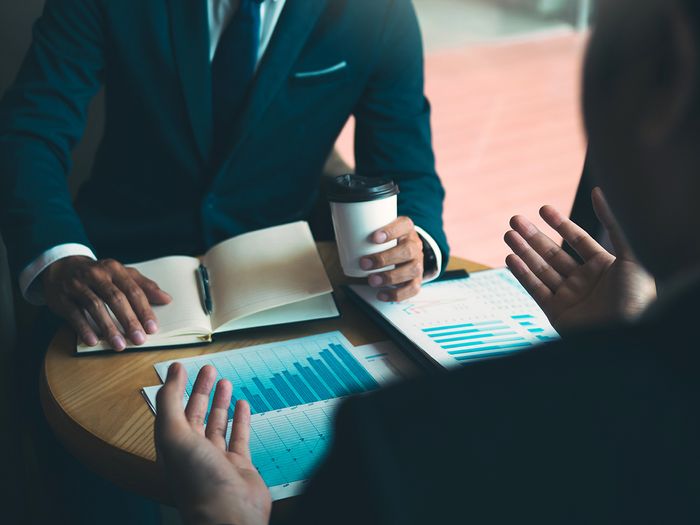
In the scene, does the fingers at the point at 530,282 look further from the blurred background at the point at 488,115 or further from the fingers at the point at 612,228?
the blurred background at the point at 488,115

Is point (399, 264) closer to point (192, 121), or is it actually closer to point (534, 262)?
point (534, 262)

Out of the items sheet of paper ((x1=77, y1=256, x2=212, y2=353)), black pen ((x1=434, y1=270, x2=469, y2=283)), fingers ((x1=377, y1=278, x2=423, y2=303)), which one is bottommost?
black pen ((x1=434, y1=270, x2=469, y2=283))

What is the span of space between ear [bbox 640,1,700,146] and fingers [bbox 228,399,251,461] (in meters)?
0.57

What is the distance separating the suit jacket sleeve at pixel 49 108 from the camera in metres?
1.50

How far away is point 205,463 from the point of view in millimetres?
778

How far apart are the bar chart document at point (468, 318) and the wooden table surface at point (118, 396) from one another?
0.06m

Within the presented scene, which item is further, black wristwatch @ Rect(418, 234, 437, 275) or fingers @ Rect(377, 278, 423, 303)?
black wristwatch @ Rect(418, 234, 437, 275)

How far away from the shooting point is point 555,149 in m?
4.16

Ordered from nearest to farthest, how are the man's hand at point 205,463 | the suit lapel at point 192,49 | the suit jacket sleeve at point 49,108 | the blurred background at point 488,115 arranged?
1. the man's hand at point 205,463
2. the suit jacket sleeve at point 49,108
3. the suit lapel at point 192,49
4. the blurred background at point 488,115

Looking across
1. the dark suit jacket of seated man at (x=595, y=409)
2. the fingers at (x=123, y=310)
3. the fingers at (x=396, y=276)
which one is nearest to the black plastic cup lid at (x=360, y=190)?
the fingers at (x=396, y=276)

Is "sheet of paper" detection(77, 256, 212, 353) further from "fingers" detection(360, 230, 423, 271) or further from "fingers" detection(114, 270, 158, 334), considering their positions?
"fingers" detection(360, 230, 423, 271)

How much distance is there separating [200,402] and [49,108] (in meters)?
1.01

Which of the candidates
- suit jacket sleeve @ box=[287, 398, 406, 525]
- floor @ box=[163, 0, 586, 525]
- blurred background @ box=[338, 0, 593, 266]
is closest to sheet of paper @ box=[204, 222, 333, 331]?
floor @ box=[163, 0, 586, 525]

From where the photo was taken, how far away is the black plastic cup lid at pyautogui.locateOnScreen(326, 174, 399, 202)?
1.23 metres
